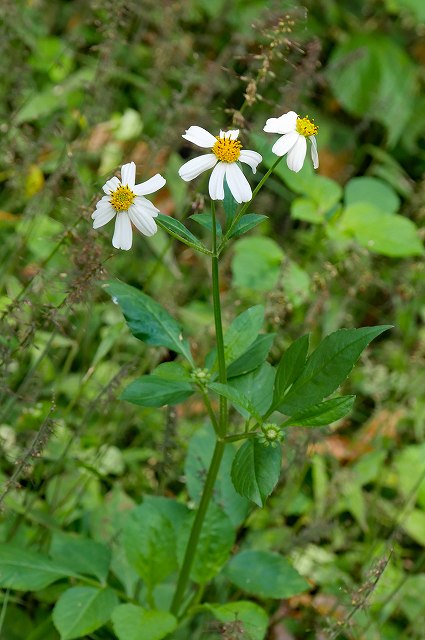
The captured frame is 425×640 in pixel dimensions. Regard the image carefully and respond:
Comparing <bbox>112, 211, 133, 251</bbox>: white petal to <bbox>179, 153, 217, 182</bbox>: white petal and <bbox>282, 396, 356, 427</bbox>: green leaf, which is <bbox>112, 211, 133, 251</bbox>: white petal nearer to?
<bbox>179, 153, 217, 182</bbox>: white petal

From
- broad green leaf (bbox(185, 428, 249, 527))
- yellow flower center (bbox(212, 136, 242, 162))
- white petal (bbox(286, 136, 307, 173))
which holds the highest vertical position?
white petal (bbox(286, 136, 307, 173))

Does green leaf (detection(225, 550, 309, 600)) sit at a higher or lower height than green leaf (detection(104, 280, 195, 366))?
lower

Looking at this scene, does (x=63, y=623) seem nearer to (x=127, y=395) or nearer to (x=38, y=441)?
(x=38, y=441)

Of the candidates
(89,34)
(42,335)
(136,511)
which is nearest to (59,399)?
(42,335)

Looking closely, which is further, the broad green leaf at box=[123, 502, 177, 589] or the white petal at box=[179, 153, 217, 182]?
the broad green leaf at box=[123, 502, 177, 589]

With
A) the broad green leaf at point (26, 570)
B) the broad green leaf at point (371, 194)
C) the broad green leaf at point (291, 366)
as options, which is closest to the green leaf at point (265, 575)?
the broad green leaf at point (26, 570)

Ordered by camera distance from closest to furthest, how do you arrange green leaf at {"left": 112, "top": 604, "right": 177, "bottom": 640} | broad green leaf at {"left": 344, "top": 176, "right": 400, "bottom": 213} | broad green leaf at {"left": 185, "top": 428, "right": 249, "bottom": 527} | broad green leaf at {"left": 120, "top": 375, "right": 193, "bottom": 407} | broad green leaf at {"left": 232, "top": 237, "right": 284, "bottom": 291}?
broad green leaf at {"left": 120, "top": 375, "right": 193, "bottom": 407}
green leaf at {"left": 112, "top": 604, "right": 177, "bottom": 640}
broad green leaf at {"left": 185, "top": 428, "right": 249, "bottom": 527}
broad green leaf at {"left": 232, "top": 237, "right": 284, "bottom": 291}
broad green leaf at {"left": 344, "top": 176, "right": 400, "bottom": 213}

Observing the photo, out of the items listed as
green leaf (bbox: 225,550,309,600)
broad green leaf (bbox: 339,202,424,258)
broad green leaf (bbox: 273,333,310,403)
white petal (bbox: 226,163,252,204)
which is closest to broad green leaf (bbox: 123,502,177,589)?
green leaf (bbox: 225,550,309,600)
